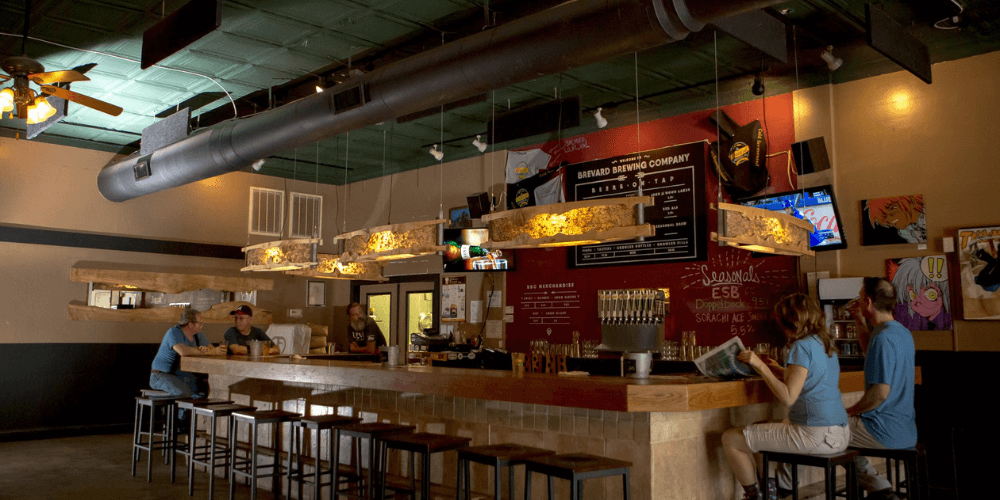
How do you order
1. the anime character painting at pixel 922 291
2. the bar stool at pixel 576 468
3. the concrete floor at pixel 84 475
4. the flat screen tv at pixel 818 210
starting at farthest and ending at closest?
the flat screen tv at pixel 818 210 → the concrete floor at pixel 84 475 → the anime character painting at pixel 922 291 → the bar stool at pixel 576 468

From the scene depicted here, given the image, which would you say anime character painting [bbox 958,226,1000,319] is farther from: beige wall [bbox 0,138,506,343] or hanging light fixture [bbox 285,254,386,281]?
hanging light fixture [bbox 285,254,386,281]

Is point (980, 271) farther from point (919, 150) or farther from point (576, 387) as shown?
point (576, 387)

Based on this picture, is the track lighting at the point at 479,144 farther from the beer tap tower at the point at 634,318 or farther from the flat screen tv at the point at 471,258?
the beer tap tower at the point at 634,318

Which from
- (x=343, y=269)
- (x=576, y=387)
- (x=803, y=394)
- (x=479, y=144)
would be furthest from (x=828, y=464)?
(x=479, y=144)

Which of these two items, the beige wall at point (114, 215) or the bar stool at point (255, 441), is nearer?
the bar stool at point (255, 441)

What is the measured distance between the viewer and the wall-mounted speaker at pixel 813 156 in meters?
6.22

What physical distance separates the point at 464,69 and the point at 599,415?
2211 millimetres

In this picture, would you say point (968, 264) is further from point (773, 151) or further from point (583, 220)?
point (583, 220)

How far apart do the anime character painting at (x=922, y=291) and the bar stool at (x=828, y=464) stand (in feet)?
8.64

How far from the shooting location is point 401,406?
5137mm

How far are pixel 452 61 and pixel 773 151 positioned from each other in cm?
341

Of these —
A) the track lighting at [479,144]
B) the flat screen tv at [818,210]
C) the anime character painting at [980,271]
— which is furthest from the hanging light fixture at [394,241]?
the anime character painting at [980,271]

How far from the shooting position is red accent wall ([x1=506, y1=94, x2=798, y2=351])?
21.5 ft

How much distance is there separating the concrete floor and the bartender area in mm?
57
